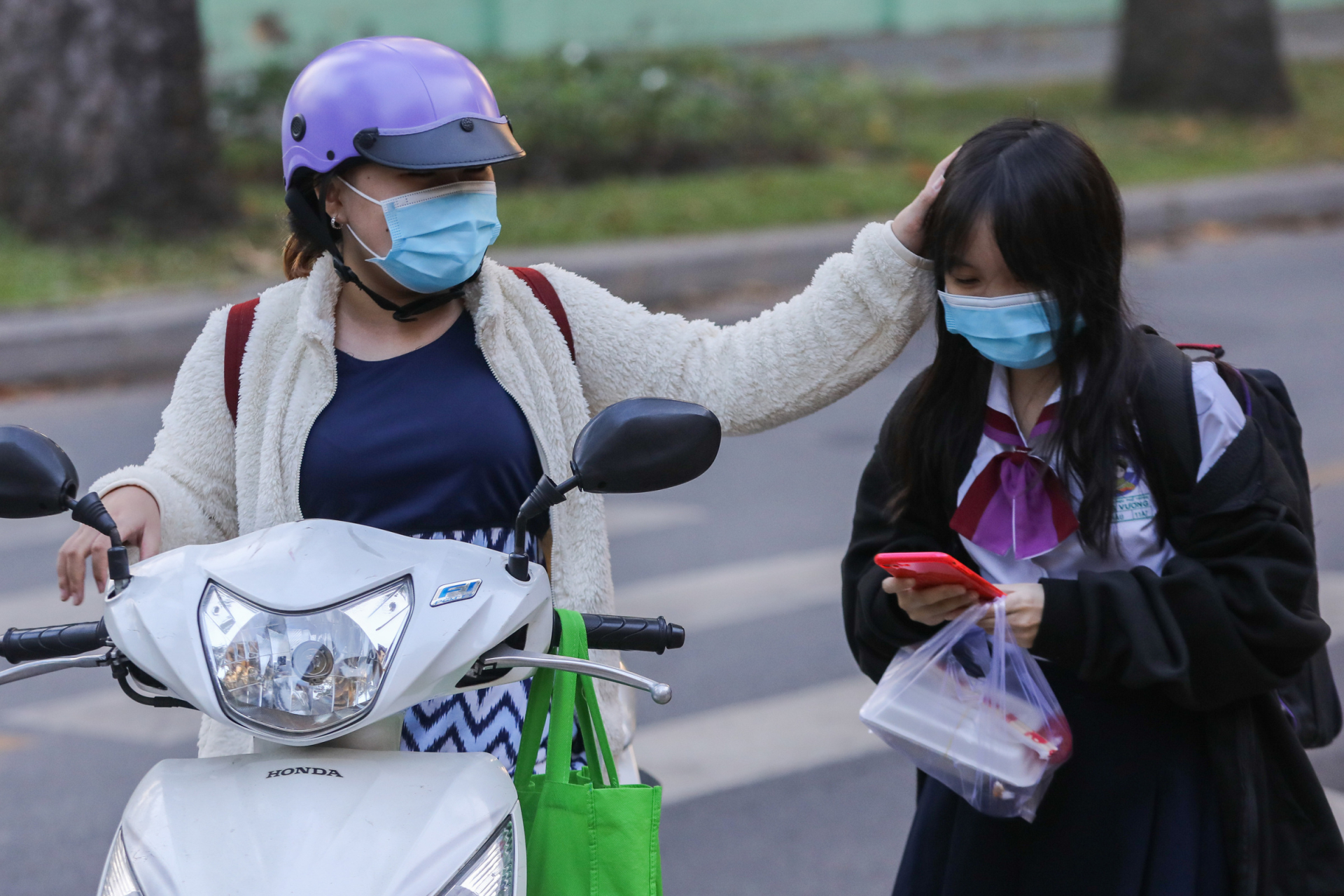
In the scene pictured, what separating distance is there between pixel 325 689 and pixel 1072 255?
1.11 m

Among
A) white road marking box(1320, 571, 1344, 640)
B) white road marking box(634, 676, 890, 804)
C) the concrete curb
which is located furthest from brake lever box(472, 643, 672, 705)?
the concrete curb

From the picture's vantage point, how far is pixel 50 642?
78.8 inches

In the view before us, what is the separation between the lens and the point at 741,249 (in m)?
10.6

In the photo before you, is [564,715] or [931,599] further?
[931,599]

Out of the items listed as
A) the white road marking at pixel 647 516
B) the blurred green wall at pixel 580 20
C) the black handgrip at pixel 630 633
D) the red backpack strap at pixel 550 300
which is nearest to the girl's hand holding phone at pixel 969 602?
the black handgrip at pixel 630 633

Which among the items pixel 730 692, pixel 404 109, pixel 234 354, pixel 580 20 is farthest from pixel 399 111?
pixel 580 20

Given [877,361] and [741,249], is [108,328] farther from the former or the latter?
[877,361]

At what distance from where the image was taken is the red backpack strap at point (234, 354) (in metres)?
2.35

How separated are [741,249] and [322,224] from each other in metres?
8.27

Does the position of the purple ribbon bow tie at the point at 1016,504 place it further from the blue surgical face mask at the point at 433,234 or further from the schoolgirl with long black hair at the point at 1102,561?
the blue surgical face mask at the point at 433,234

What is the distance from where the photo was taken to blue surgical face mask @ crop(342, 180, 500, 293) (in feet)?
7.53

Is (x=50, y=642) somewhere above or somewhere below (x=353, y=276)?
below

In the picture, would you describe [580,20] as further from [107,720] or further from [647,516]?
[107,720]

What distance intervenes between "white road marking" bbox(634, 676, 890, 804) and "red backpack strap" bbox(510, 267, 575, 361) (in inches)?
77.3
